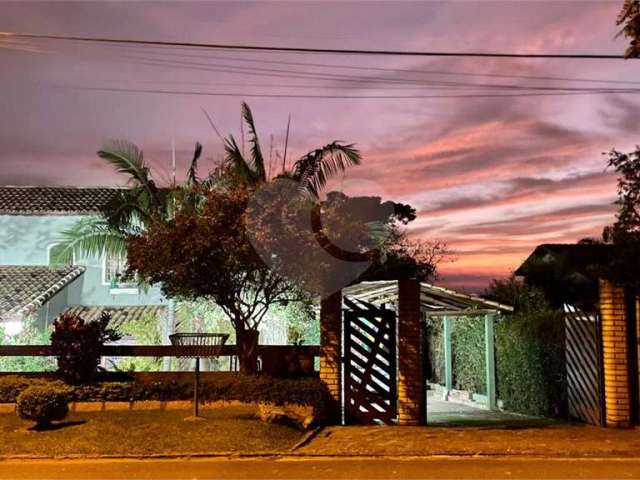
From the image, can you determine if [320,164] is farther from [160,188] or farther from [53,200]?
[53,200]

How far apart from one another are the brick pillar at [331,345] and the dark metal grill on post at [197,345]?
1838 mm

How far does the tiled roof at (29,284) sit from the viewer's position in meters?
21.2

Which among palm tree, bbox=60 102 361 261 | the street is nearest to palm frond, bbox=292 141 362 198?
palm tree, bbox=60 102 361 261

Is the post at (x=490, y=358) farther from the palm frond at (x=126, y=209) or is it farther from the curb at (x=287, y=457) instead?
the palm frond at (x=126, y=209)

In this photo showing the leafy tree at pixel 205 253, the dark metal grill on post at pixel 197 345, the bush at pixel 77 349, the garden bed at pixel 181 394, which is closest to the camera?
the dark metal grill on post at pixel 197 345

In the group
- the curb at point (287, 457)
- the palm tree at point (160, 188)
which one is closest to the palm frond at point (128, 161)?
the palm tree at point (160, 188)

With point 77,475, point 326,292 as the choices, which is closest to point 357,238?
point 326,292

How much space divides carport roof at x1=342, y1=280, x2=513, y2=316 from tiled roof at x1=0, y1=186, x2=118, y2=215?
11.0m

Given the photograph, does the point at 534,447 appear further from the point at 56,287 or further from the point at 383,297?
the point at 56,287

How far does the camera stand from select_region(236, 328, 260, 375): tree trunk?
13062 millimetres

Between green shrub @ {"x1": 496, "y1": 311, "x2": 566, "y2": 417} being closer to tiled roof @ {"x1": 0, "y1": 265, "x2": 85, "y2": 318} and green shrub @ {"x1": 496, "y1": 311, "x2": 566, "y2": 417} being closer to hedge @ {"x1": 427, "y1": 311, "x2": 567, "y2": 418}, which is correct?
hedge @ {"x1": 427, "y1": 311, "x2": 567, "y2": 418}

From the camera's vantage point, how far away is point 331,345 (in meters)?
12.5

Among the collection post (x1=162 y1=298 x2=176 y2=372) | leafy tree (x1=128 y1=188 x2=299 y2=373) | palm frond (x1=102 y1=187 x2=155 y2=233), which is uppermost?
palm frond (x1=102 y1=187 x2=155 y2=233)

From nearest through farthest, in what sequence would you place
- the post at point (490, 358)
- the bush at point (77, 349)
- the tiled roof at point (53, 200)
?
1. the bush at point (77, 349)
2. the post at point (490, 358)
3. the tiled roof at point (53, 200)
